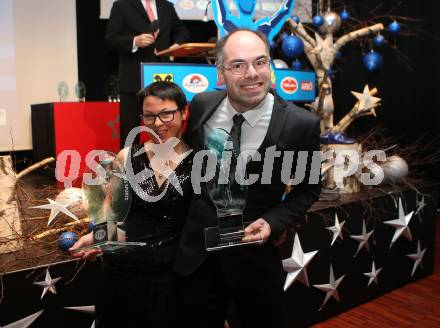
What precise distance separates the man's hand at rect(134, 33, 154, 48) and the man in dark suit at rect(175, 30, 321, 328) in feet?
6.10

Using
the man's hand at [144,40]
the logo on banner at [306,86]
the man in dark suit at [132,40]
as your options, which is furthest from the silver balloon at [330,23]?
the man's hand at [144,40]

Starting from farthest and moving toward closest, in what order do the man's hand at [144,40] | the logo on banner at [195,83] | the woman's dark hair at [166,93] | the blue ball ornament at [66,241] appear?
the man's hand at [144,40] → the logo on banner at [195,83] → the blue ball ornament at [66,241] → the woman's dark hair at [166,93]

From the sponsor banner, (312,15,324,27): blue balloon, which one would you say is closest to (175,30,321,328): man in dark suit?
the sponsor banner

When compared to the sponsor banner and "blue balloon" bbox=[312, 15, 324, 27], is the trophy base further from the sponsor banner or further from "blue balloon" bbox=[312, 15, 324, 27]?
"blue balloon" bbox=[312, 15, 324, 27]

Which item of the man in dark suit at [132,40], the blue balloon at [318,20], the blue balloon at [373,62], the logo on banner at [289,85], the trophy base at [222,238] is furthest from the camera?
the blue balloon at [373,62]

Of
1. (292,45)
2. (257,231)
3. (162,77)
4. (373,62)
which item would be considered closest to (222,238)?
(257,231)

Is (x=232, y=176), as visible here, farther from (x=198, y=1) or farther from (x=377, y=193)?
(x=198, y=1)

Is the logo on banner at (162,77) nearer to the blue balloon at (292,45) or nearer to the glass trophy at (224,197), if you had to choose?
the blue balloon at (292,45)

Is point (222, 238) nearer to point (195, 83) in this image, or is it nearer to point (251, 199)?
point (251, 199)

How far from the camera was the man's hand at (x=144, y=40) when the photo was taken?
3258 mm

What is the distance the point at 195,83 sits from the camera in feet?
10.2

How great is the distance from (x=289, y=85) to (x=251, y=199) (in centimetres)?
254

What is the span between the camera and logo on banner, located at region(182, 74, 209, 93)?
3.07m

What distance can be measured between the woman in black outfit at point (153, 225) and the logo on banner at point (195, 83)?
1583 millimetres
